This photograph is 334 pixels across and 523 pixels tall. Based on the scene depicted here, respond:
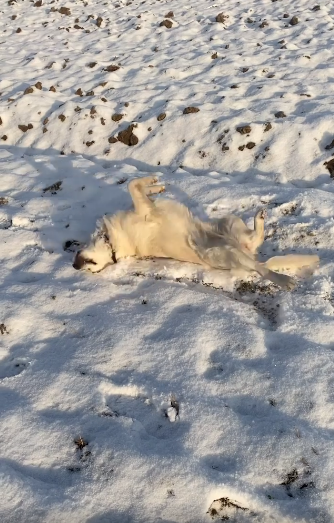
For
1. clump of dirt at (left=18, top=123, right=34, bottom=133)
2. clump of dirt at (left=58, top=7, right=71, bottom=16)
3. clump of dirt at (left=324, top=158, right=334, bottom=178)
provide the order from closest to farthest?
clump of dirt at (left=324, top=158, right=334, bottom=178), clump of dirt at (left=18, top=123, right=34, bottom=133), clump of dirt at (left=58, top=7, right=71, bottom=16)

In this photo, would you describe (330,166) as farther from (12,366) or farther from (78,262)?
(12,366)

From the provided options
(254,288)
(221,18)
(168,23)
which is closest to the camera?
(254,288)

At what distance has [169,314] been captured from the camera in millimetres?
3893

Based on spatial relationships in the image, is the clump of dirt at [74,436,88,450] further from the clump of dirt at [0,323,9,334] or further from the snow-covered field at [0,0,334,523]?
the clump of dirt at [0,323,9,334]

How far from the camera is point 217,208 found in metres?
5.24

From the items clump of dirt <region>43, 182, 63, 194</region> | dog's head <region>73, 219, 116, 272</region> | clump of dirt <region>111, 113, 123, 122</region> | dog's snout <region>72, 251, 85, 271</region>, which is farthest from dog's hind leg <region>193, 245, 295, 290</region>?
clump of dirt <region>111, 113, 123, 122</region>

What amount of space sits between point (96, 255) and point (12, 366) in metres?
1.48

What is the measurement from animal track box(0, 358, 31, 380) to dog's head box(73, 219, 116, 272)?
4.14ft

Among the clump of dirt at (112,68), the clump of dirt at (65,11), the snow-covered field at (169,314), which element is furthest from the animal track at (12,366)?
the clump of dirt at (65,11)

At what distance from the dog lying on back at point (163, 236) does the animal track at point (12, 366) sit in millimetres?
1261

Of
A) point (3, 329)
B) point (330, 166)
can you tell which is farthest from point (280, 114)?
point (3, 329)

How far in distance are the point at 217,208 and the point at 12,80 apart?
6487 millimetres

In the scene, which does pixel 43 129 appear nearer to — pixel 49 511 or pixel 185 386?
pixel 185 386

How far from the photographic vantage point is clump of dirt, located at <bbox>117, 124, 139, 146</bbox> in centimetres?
704
